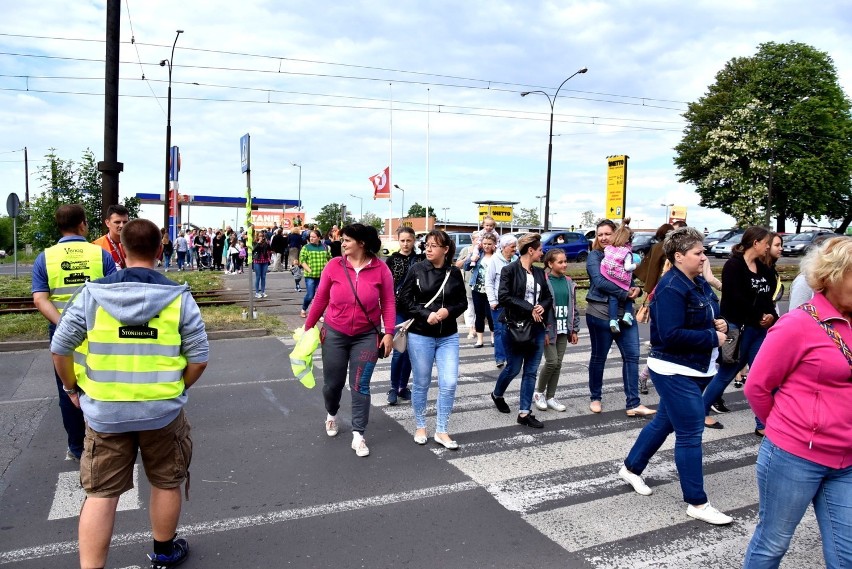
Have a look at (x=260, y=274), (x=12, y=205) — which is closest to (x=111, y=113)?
(x=260, y=274)

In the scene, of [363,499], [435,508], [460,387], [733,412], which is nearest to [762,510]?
[435,508]

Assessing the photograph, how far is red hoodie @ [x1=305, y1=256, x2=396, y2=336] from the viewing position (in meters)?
5.08

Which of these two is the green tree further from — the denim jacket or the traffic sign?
the denim jacket

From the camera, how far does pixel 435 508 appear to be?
4.11m

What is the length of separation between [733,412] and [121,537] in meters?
5.65

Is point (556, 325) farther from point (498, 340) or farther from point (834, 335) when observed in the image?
point (834, 335)

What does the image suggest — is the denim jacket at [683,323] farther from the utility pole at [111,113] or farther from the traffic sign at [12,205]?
the traffic sign at [12,205]

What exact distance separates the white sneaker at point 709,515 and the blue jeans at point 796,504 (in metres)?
1.21

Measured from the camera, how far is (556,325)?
609cm

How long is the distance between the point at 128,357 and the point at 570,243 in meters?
31.6

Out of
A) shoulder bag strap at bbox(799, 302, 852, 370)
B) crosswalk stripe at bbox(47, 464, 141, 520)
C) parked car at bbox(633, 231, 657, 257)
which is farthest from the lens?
parked car at bbox(633, 231, 657, 257)

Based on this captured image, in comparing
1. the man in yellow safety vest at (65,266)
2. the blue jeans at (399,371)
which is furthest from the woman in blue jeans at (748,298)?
the man in yellow safety vest at (65,266)

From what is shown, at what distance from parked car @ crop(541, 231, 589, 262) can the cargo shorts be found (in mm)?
29538

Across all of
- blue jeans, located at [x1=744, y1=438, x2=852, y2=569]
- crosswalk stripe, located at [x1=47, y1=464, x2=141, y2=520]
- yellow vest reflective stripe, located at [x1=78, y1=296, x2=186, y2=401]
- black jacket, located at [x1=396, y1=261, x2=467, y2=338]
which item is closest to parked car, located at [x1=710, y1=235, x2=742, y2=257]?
black jacket, located at [x1=396, y1=261, x2=467, y2=338]
